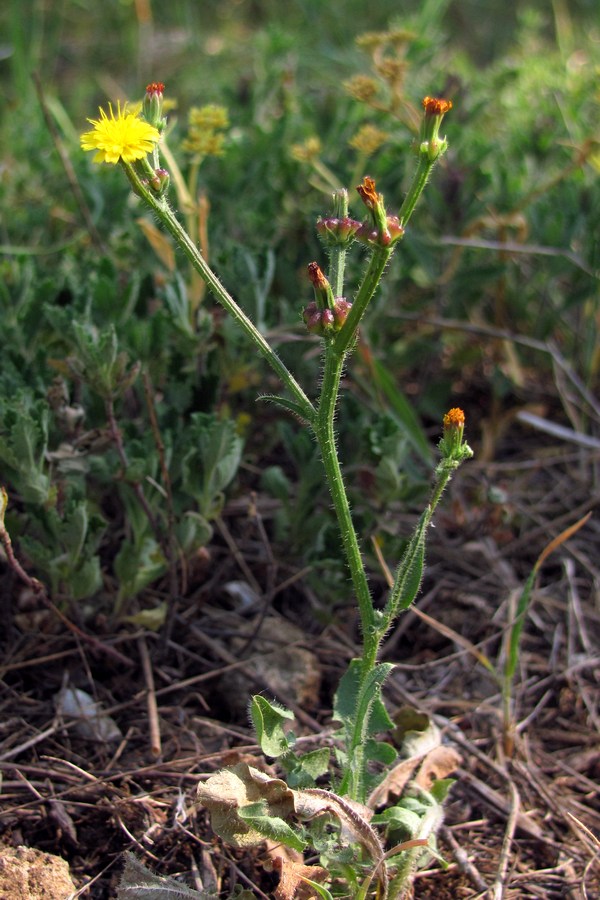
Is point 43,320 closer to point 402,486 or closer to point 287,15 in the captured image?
point 402,486

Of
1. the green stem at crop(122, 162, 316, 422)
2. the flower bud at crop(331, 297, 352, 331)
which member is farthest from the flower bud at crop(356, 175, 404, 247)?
the green stem at crop(122, 162, 316, 422)

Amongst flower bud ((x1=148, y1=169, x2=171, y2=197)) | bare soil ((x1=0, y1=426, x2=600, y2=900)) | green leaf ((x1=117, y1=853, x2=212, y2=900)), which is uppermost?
flower bud ((x1=148, y1=169, x2=171, y2=197))

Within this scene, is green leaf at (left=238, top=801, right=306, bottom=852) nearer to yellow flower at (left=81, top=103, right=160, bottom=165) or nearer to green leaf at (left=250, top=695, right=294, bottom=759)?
green leaf at (left=250, top=695, right=294, bottom=759)

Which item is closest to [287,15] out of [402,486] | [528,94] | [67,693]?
[528,94]

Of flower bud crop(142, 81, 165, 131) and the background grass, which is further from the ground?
flower bud crop(142, 81, 165, 131)

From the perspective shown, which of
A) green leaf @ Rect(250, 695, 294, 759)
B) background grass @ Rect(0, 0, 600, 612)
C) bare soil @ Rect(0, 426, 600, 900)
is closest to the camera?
green leaf @ Rect(250, 695, 294, 759)

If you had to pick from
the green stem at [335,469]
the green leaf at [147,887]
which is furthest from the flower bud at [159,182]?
the green leaf at [147,887]

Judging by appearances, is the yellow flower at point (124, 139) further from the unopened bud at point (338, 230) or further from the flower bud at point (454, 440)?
the flower bud at point (454, 440)
